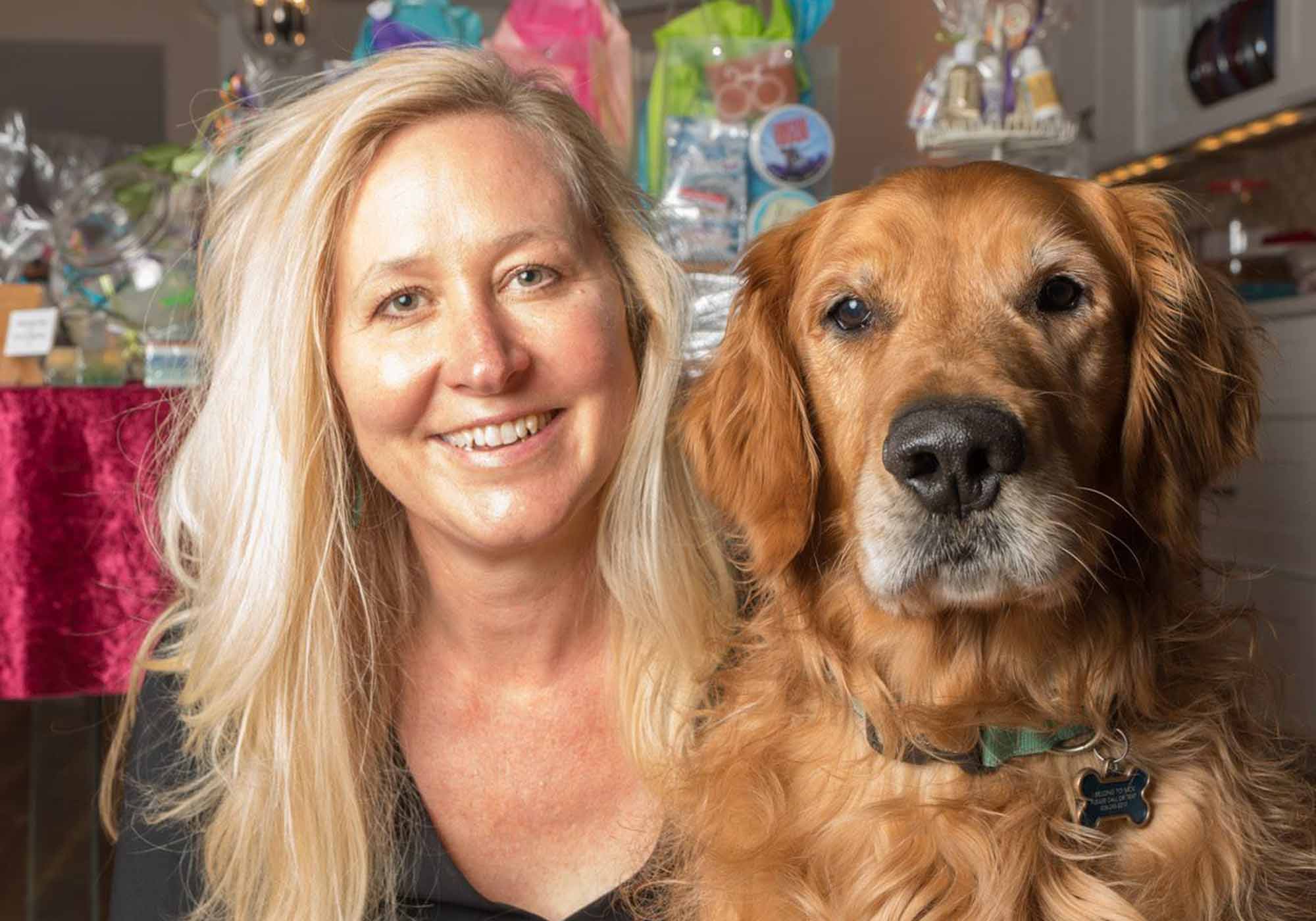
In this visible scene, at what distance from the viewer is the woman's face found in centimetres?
148

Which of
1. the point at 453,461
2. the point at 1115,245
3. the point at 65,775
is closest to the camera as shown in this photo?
the point at 1115,245

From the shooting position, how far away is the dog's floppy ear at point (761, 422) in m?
1.34

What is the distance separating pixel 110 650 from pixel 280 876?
2.30ft

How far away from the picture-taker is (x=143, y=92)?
638 centimetres

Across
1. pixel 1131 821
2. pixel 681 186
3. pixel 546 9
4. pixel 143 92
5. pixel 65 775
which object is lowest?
pixel 65 775

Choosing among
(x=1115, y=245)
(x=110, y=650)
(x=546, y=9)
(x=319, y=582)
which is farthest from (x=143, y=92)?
(x=1115, y=245)

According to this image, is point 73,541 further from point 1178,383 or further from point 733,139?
point 1178,383

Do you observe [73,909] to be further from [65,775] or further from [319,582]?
[319,582]

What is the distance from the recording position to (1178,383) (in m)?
1.32

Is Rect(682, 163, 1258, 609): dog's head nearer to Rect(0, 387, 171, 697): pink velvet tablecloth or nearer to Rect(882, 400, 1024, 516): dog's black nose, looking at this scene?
Rect(882, 400, 1024, 516): dog's black nose

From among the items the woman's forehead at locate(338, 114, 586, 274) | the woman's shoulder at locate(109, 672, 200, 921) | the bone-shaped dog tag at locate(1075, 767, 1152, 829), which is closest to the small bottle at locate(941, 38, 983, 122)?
the woman's forehead at locate(338, 114, 586, 274)

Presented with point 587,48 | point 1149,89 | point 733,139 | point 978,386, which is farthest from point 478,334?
point 1149,89

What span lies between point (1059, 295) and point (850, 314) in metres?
0.20

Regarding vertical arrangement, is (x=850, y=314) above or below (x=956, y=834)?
above
